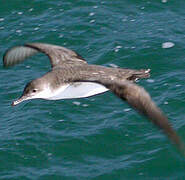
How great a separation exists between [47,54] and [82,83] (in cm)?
163

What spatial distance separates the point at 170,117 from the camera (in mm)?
13227

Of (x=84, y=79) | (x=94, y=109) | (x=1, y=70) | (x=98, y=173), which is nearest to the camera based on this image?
(x=84, y=79)

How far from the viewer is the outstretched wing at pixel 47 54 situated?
38.4 feet

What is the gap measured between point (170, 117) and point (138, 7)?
5392mm

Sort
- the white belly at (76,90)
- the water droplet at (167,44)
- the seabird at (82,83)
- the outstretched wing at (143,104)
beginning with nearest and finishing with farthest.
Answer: the outstretched wing at (143,104) → the seabird at (82,83) → the white belly at (76,90) → the water droplet at (167,44)

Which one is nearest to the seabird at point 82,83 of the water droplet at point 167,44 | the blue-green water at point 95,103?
the blue-green water at point 95,103

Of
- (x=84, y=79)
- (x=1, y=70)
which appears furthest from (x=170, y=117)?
(x=1, y=70)

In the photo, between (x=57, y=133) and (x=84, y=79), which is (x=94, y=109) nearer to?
(x=57, y=133)

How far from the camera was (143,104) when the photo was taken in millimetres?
8828

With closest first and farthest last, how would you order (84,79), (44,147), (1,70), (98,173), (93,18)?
1. (84,79)
2. (98,173)
3. (44,147)
4. (1,70)
5. (93,18)

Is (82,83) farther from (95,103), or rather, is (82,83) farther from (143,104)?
(95,103)

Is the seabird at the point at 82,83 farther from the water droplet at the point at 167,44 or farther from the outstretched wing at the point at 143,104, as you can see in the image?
the water droplet at the point at 167,44

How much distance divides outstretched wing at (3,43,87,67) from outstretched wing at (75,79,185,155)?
2.38 metres

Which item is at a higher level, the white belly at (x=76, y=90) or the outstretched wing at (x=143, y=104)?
the outstretched wing at (x=143, y=104)
